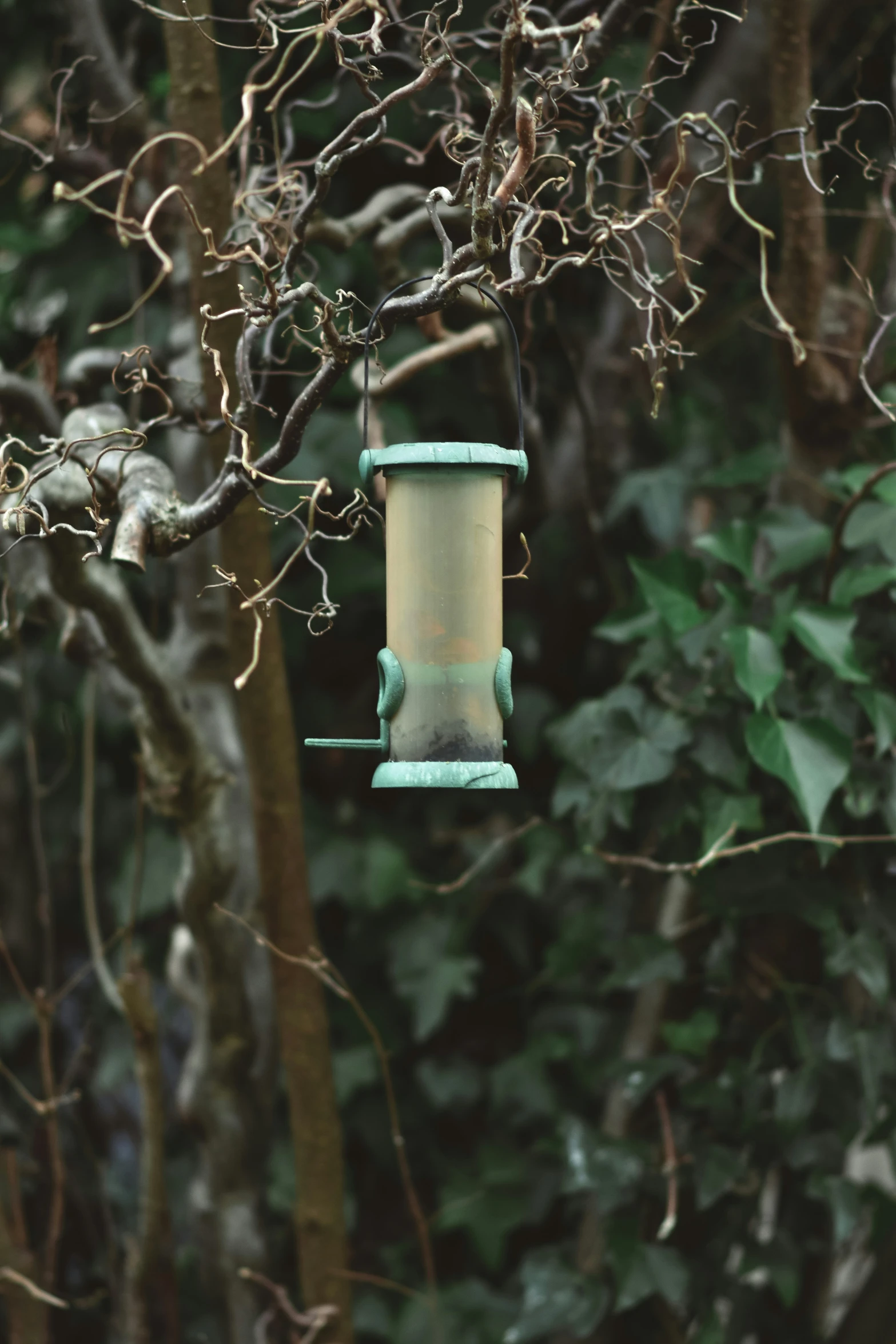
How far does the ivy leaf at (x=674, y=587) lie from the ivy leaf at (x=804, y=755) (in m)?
0.16

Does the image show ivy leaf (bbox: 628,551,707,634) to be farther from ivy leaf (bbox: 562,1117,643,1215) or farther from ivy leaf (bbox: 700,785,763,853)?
ivy leaf (bbox: 562,1117,643,1215)

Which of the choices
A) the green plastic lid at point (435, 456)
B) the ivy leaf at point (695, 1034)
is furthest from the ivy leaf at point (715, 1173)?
the green plastic lid at point (435, 456)

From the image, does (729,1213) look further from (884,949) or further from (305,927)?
(305,927)

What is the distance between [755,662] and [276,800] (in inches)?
22.8

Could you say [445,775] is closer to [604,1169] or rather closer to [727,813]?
[727,813]

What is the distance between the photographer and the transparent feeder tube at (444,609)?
3.37 feet

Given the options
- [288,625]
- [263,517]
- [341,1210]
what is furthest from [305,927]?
[288,625]

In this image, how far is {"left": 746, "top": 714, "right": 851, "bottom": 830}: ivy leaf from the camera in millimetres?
1430

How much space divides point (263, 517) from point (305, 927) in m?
0.47

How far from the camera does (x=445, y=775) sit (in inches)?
39.8

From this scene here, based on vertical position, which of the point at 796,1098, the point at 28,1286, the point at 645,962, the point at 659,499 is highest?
the point at 659,499

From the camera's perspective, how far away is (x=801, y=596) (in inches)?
66.6

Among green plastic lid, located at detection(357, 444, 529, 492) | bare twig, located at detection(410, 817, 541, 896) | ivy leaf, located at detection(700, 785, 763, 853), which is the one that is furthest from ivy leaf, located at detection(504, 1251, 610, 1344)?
green plastic lid, located at detection(357, 444, 529, 492)

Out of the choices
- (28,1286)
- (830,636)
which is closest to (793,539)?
(830,636)
